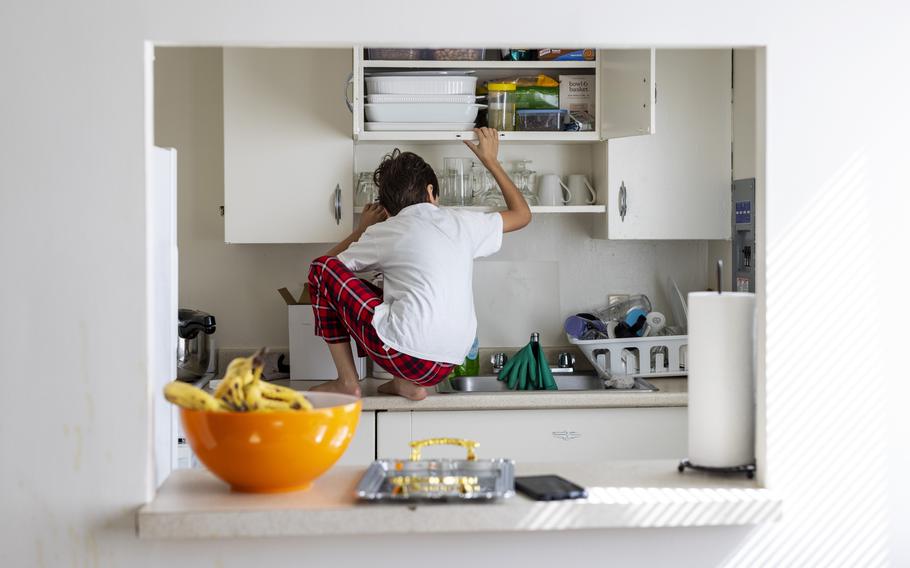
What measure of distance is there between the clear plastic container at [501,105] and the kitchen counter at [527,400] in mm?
917

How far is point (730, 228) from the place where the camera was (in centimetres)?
367

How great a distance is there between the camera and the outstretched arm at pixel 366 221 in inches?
138

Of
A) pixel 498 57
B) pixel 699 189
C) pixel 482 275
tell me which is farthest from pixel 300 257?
pixel 699 189

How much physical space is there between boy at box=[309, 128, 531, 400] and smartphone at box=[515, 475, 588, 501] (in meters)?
1.33

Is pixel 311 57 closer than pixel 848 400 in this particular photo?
No

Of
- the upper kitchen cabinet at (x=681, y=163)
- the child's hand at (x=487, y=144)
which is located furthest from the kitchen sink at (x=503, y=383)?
the child's hand at (x=487, y=144)

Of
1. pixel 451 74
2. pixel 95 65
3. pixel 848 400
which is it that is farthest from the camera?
pixel 451 74

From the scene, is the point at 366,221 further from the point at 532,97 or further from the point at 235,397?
the point at 235,397

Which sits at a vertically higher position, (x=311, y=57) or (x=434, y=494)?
(x=311, y=57)

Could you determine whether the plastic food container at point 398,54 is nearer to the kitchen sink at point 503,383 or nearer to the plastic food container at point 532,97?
the plastic food container at point 532,97

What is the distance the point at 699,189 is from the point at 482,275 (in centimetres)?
87

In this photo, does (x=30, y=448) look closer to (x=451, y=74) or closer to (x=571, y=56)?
(x=451, y=74)

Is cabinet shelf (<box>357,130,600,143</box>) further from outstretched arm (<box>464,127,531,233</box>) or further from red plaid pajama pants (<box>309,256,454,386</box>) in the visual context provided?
red plaid pajama pants (<box>309,256,454,386</box>)

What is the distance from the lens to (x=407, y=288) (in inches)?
127
